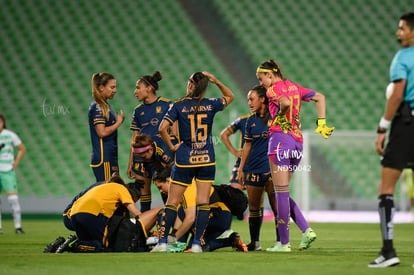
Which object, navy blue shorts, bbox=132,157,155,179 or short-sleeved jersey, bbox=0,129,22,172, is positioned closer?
navy blue shorts, bbox=132,157,155,179

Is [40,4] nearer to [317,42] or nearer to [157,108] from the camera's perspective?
[317,42]

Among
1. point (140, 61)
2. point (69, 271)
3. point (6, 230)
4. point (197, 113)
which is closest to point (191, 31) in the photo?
point (140, 61)

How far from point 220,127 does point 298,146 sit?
9182 mm

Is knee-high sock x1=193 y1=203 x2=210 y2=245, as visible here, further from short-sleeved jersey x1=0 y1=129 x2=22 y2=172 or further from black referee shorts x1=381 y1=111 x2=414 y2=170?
short-sleeved jersey x1=0 y1=129 x2=22 y2=172

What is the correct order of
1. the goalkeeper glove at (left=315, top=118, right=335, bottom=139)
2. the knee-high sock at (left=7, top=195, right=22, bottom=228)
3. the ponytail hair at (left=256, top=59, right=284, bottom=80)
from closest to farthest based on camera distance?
1. the goalkeeper glove at (left=315, top=118, right=335, bottom=139)
2. the ponytail hair at (left=256, top=59, right=284, bottom=80)
3. the knee-high sock at (left=7, top=195, right=22, bottom=228)

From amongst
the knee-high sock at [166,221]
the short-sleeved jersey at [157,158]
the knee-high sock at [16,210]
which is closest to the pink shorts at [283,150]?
the knee-high sock at [166,221]

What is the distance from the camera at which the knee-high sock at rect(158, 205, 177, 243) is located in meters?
5.71

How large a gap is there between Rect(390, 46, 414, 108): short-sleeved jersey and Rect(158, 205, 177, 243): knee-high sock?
2.28 m

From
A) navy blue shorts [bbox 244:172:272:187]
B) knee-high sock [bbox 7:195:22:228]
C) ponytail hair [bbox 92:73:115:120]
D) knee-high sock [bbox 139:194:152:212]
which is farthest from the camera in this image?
knee-high sock [bbox 7:195:22:228]

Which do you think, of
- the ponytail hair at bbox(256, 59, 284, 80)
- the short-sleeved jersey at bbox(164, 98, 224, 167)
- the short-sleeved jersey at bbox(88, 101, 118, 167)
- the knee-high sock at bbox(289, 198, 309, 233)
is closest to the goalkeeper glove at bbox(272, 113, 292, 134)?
the ponytail hair at bbox(256, 59, 284, 80)

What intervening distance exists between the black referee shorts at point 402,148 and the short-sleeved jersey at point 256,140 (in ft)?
6.92

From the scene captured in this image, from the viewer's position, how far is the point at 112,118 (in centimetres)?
721

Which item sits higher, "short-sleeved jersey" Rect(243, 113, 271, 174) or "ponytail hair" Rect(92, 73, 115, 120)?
"ponytail hair" Rect(92, 73, 115, 120)

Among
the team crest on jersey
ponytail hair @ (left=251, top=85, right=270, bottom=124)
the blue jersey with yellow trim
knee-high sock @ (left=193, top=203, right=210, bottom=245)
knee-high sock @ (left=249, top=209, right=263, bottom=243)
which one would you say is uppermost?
ponytail hair @ (left=251, top=85, right=270, bottom=124)
